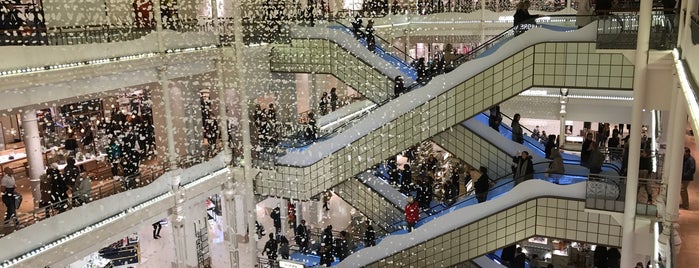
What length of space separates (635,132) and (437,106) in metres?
3.83

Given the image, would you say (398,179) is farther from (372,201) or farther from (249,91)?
(249,91)

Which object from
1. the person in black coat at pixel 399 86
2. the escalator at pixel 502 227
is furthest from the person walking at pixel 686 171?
the person in black coat at pixel 399 86

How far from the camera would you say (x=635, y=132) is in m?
10.7

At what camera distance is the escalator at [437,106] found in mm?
11289

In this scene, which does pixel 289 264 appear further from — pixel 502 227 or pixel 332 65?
pixel 502 227

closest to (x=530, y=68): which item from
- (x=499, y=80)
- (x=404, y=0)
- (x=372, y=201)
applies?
(x=499, y=80)

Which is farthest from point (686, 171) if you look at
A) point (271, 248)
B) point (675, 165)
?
point (271, 248)

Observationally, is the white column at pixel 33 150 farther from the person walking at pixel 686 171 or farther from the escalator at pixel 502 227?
the person walking at pixel 686 171

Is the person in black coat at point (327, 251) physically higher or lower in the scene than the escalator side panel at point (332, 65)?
lower

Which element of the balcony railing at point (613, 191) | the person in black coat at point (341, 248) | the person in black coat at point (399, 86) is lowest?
the person in black coat at point (341, 248)

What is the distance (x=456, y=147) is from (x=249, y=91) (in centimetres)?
551

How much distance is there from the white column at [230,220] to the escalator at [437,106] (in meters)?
0.76

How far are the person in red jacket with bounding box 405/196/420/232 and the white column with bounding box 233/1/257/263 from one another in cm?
423

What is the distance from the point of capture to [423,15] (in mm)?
20734
